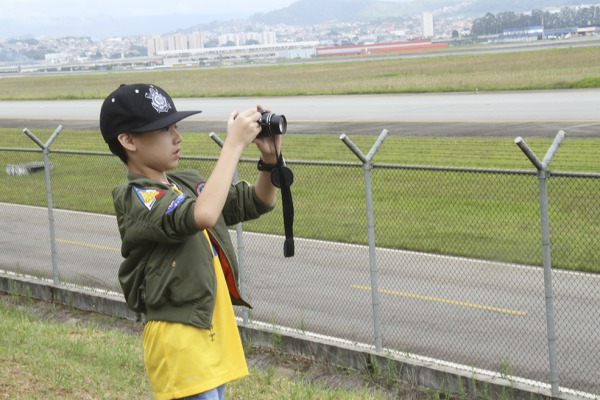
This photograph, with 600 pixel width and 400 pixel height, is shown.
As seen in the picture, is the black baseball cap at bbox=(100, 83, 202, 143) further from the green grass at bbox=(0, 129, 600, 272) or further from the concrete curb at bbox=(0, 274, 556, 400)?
the green grass at bbox=(0, 129, 600, 272)

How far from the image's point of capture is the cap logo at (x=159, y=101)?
12.1 ft

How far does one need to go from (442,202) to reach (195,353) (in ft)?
30.3

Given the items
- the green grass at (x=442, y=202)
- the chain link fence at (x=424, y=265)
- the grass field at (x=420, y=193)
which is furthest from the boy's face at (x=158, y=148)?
the grass field at (x=420, y=193)

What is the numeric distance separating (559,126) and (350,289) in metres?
13.8

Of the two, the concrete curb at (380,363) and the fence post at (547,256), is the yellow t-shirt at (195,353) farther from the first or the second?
the concrete curb at (380,363)

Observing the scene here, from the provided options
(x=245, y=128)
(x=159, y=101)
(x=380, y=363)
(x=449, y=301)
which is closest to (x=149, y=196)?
(x=159, y=101)

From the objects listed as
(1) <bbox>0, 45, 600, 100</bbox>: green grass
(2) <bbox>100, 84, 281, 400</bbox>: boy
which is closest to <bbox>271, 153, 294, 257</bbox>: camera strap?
(2) <bbox>100, 84, 281, 400</bbox>: boy

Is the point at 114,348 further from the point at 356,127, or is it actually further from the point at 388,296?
the point at 356,127

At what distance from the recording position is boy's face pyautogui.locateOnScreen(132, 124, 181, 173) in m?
3.70

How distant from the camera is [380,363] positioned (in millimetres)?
8555

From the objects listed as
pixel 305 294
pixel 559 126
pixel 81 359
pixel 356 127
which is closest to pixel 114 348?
pixel 81 359

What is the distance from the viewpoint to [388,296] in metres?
10.6

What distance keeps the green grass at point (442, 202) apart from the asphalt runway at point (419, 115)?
3738 millimetres

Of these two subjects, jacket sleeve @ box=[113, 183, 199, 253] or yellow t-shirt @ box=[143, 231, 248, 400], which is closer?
jacket sleeve @ box=[113, 183, 199, 253]
